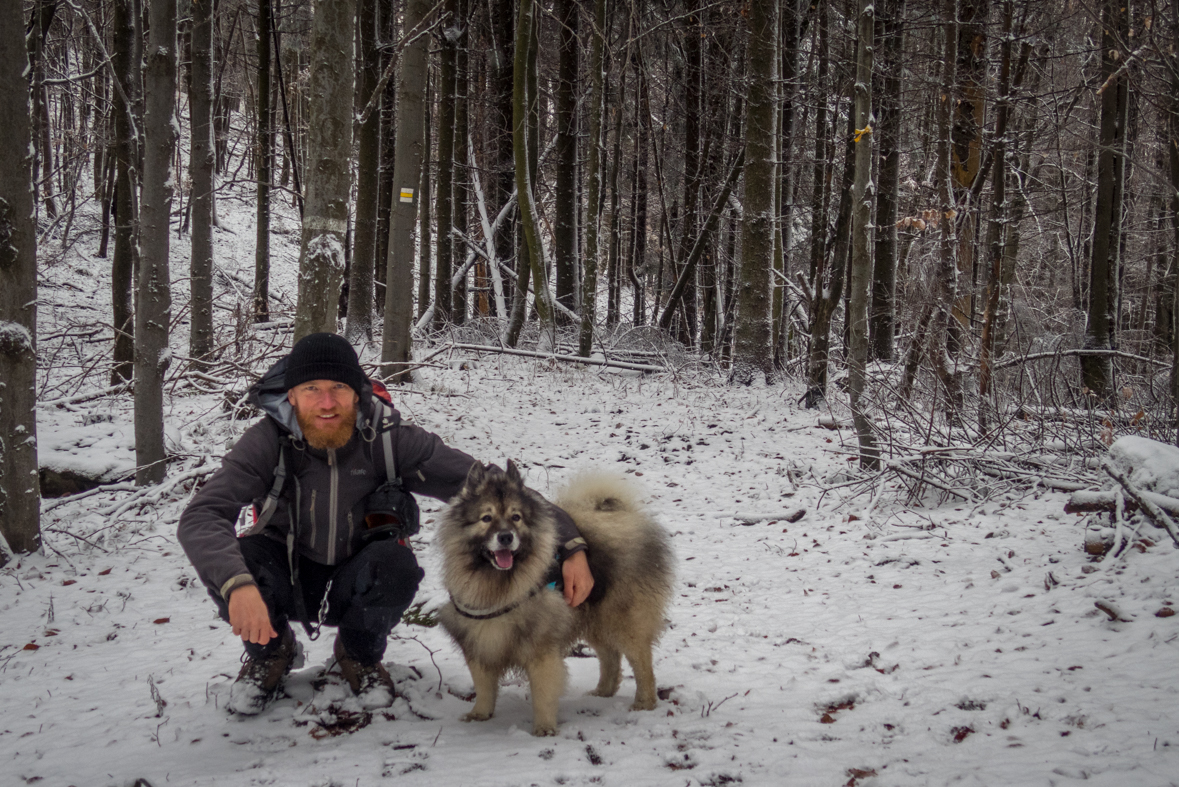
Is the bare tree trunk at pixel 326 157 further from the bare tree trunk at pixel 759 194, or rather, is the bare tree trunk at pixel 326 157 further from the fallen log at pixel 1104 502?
the bare tree trunk at pixel 759 194

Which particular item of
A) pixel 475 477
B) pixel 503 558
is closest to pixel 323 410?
pixel 475 477

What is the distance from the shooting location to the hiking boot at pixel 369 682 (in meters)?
2.95

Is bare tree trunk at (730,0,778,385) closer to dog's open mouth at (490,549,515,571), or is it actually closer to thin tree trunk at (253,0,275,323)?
thin tree trunk at (253,0,275,323)

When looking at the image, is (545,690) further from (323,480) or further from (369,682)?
(323,480)

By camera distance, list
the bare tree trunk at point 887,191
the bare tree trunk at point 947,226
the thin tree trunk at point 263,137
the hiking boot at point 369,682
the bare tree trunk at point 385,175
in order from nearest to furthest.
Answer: the hiking boot at point 369,682 → the bare tree trunk at point 947,226 → the bare tree trunk at point 887,191 → the thin tree trunk at point 263,137 → the bare tree trunk at point 385,175

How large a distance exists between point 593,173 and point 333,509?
9.06 metres

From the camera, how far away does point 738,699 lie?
10.4 feet

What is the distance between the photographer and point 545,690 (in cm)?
289

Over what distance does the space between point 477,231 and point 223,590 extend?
1616 cm

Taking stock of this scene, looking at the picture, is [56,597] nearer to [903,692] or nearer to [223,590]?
[223,590]

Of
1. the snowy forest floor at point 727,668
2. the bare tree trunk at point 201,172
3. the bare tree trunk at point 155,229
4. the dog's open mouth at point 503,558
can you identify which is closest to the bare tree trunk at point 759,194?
the snowy forest floor at point 727,668

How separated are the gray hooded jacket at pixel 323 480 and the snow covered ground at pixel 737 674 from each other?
70 cm

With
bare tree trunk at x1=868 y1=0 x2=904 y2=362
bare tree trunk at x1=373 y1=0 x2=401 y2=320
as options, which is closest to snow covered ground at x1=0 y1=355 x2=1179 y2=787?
bare tree trunk at x1=868 y1=0 x2=904 y2=362

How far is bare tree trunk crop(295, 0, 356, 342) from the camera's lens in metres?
5.14
